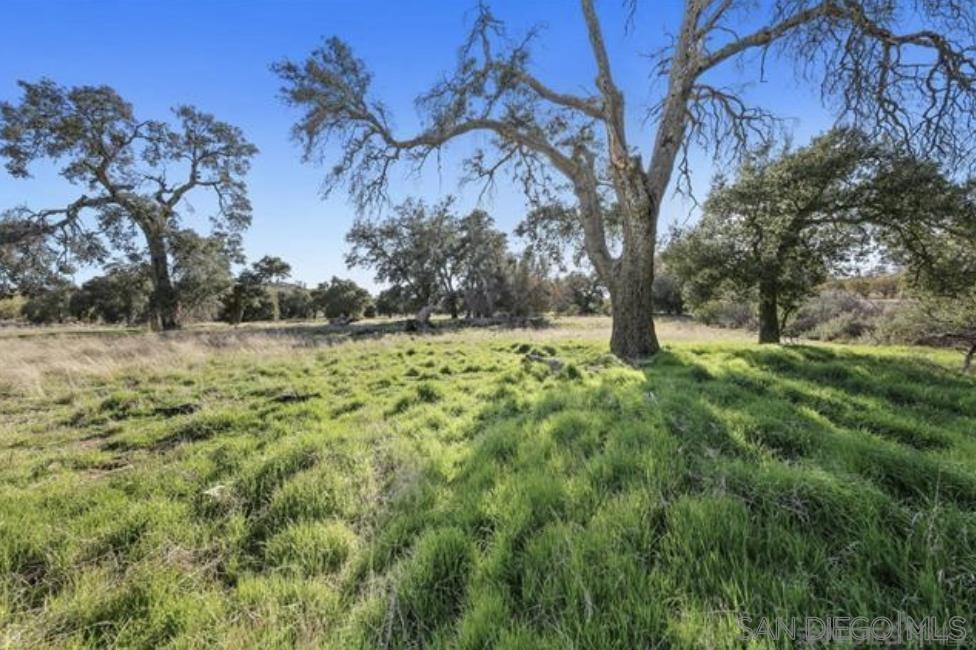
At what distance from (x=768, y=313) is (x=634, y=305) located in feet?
24.8

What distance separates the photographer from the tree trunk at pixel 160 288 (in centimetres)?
2103

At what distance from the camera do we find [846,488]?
2.00m

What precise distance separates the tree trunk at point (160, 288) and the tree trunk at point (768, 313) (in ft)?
90.6

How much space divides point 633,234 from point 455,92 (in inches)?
205

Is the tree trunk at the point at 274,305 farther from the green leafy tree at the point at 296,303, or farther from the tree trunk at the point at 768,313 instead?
the tree trunk at the point at 768,313

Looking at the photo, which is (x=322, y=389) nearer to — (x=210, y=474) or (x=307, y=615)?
(x=210, y=474)

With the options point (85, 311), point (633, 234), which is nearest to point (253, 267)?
point (85, 311)

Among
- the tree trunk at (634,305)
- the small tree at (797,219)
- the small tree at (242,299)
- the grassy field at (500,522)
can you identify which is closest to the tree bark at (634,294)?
the tree trunk at (634,305)

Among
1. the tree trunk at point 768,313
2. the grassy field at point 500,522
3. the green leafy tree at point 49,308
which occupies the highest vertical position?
the green leafy tree at point 49,308

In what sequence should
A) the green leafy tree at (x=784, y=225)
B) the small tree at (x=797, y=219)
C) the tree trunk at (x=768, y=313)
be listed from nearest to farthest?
the small tree at (x=797, y=219) → the green leafy tree at (x=784, y=225) → the tree trunk at (x=768, y=313)

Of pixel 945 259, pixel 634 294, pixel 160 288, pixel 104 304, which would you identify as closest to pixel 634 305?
pixel 634 294

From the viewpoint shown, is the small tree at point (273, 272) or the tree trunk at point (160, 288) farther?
the small tree at point (273, 272)

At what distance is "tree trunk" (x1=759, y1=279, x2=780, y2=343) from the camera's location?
490 inches

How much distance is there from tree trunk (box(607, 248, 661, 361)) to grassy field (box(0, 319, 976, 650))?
3.47 meters
